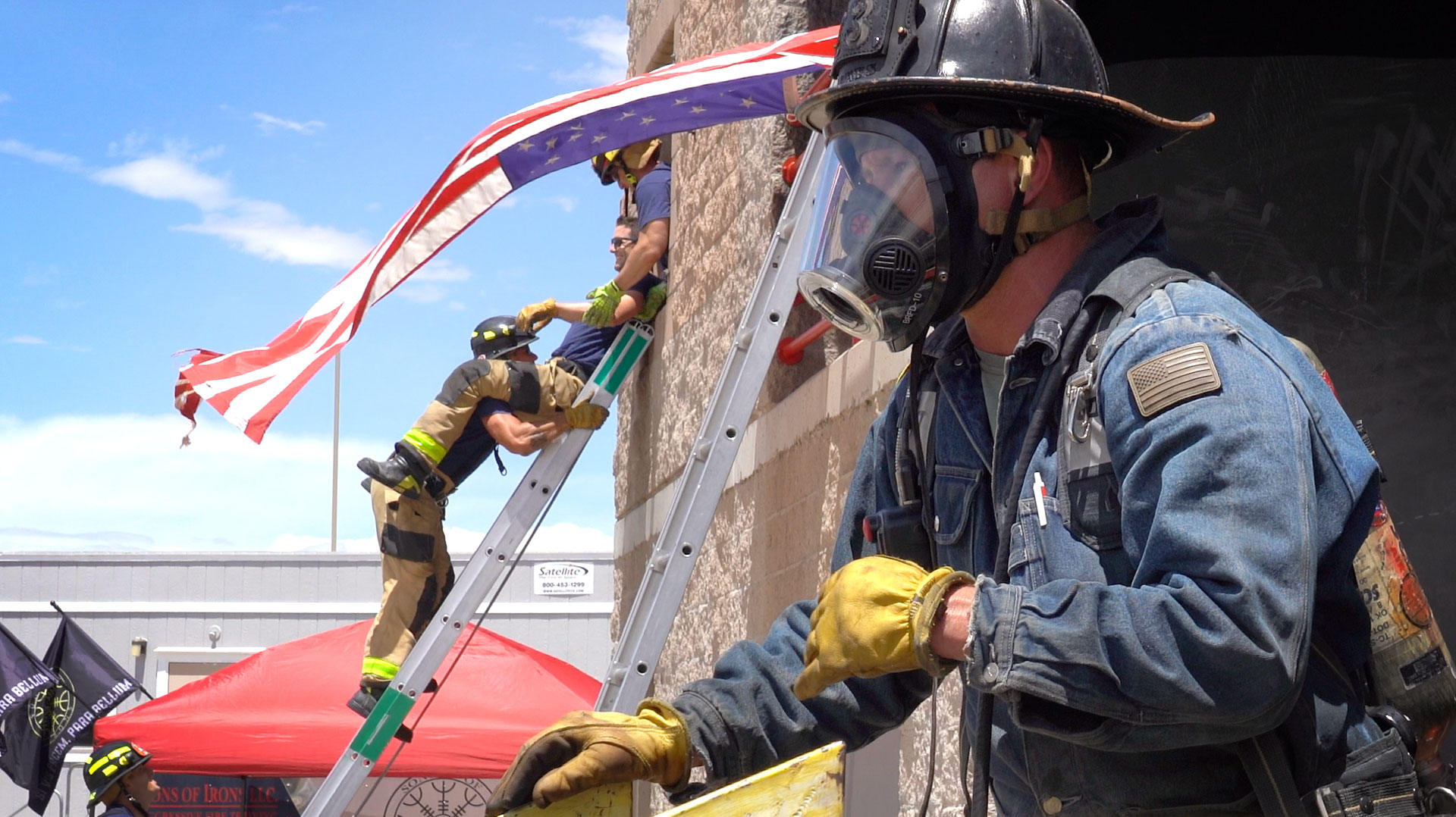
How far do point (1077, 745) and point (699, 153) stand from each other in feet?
17.6

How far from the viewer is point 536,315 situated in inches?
276

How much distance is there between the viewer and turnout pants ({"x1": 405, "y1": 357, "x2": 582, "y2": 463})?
7078 millimetres

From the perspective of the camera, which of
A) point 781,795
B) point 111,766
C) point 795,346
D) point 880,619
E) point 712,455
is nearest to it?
point 781,795

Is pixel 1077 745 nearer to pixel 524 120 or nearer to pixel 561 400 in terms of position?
pixel 524 120

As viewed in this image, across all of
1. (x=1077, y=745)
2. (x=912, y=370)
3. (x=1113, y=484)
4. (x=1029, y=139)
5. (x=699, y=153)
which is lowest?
(x=1077, y=745)

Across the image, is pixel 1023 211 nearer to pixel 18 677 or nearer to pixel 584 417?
pixel 584 417

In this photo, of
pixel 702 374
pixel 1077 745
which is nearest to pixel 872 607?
pixel 1077 745

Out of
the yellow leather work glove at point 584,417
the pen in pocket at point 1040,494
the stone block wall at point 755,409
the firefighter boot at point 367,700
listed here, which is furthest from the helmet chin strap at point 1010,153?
the firefighter boot at point 367,700

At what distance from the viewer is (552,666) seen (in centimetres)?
997

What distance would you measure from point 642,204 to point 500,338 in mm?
944

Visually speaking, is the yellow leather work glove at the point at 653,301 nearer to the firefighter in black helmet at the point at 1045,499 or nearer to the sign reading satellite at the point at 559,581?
the firefighter in black helmet at the point at 1045,499

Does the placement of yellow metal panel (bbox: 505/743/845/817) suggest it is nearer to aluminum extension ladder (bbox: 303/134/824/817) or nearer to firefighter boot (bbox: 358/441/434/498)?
aluminum extension ladder (bbox: 303/134/824/817)

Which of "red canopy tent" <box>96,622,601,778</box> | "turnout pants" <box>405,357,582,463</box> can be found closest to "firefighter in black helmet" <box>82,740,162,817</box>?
"red canopy tent" <box>96,622,601,778</box>

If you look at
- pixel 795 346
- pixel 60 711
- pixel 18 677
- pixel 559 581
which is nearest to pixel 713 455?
pixel 795 346
